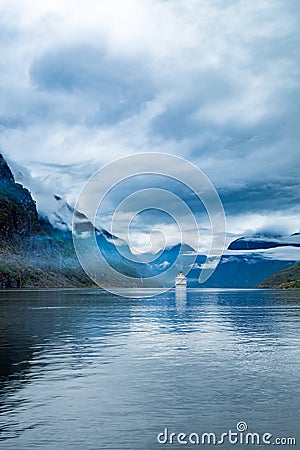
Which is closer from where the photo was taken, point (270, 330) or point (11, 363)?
point (11, 363)

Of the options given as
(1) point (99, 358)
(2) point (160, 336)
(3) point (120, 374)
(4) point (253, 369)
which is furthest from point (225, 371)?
(2) point (160, 336)

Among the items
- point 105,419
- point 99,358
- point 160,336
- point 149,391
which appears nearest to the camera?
point 105,419

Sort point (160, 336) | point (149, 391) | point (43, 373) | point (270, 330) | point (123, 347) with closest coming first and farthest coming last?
point (149, 391)
point (43, 373)
point (123, 347)
point (160, 336)
point (270, 330)

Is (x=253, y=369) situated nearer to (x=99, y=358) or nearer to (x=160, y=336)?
(x=99, y=358)

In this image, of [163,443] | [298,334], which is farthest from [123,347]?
[163,443]

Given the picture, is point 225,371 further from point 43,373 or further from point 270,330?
point 270,330

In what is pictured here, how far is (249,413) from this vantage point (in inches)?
1502

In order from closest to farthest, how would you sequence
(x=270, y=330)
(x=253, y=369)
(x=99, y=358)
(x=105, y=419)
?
(x=105, y=419)
(x=253, y=369)
(x=99, y=358)
(x=270, y=330)

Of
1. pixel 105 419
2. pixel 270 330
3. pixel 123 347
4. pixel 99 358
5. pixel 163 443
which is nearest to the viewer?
pixel 163 443

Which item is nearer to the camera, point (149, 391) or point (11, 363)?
point (149, 391)

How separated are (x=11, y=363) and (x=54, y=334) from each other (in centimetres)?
3319

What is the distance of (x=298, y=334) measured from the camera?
95.2 m

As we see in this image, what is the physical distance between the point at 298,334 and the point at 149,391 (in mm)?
56750

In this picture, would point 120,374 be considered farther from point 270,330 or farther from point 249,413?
point 270,330
